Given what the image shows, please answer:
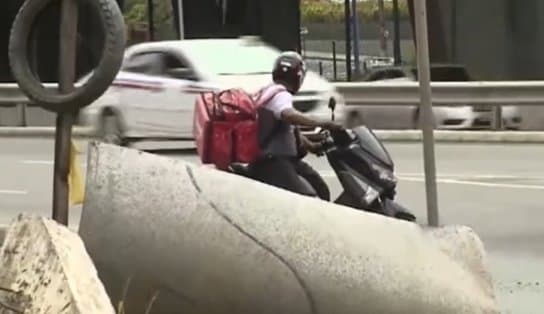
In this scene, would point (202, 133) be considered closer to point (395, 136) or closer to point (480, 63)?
point (395, 136)

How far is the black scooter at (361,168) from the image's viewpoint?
8688 millimetres

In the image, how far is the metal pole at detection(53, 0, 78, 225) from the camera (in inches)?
216

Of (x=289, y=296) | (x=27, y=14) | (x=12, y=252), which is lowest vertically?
(x=289, y=296)

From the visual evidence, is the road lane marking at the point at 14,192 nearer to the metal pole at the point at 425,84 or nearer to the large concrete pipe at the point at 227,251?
the metal pole at the point at 425,84

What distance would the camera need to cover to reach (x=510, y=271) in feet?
31.8

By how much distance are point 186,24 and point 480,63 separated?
10.1m

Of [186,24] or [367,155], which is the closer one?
[367,155]

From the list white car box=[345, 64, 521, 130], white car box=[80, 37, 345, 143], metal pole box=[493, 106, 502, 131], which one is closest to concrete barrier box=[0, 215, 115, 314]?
white car box=[80, 37, 345, 143]

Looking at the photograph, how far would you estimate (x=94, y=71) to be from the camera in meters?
5.54

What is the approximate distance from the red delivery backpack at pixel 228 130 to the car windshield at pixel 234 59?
10341 mm

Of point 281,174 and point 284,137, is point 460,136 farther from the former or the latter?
point 281,174

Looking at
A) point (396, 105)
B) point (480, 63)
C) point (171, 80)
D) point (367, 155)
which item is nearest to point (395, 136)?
point (396, 105)

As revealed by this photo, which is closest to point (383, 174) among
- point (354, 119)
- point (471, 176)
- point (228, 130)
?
point (228, 130)

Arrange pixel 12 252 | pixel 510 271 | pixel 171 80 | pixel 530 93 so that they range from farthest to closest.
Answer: pixel 530 93 < pixel 171 80 < pixel 510 271 < pixel 12 252
